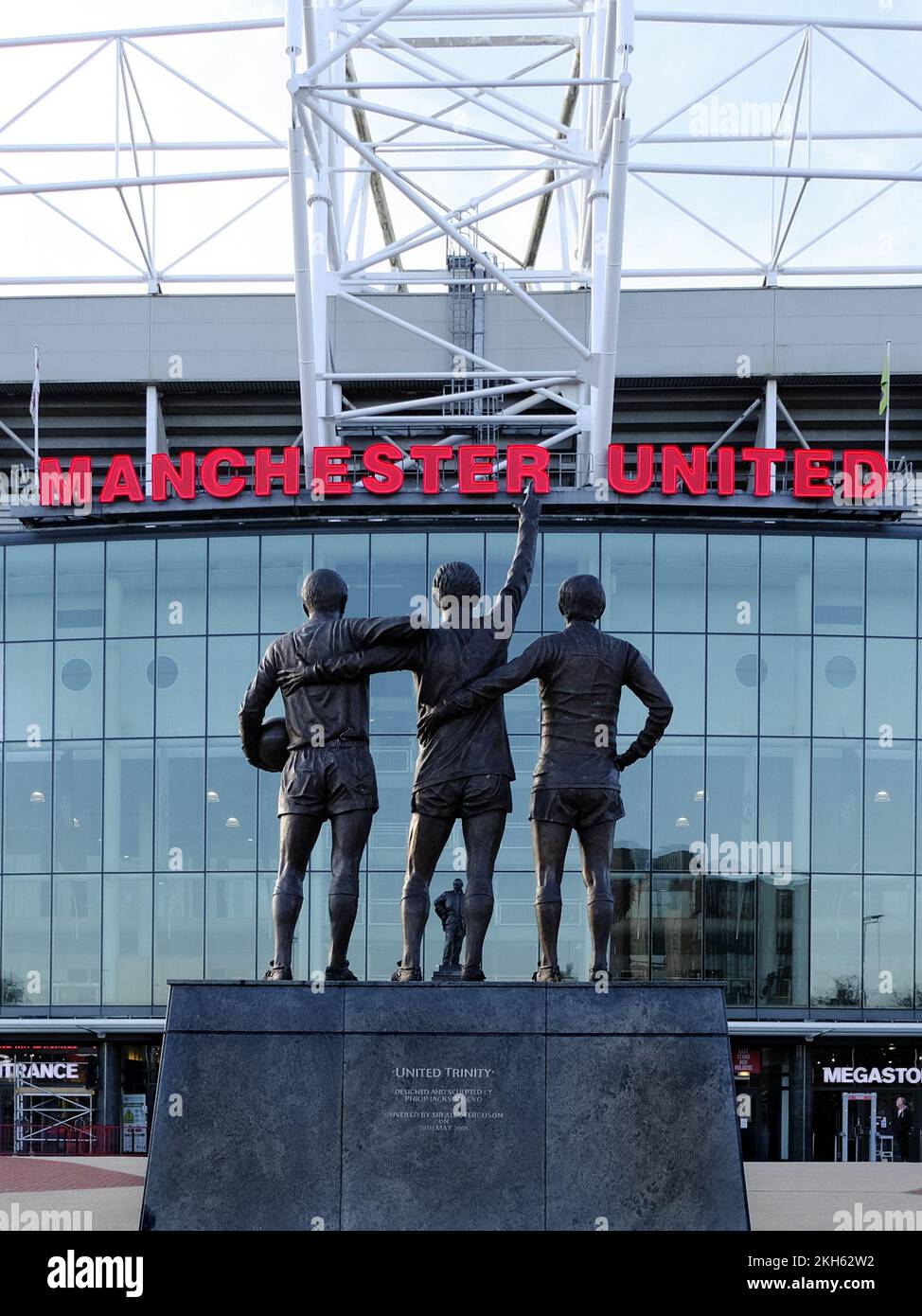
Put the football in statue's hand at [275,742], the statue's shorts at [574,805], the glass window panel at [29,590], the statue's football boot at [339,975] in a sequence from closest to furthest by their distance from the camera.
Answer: the statue's football boot at [339,975] < the statue's shorts at [574,805] < the football in statue's hand at [275,742] < the glass window panel at [29,590]

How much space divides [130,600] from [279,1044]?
2706cm

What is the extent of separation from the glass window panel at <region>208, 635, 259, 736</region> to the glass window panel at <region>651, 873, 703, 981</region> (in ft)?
32.3

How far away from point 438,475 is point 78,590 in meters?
8.43

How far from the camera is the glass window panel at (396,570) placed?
1569 inches

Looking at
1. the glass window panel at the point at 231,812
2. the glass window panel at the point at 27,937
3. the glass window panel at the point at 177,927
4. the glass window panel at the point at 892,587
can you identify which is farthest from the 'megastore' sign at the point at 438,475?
the glass window panel at the point at 27,937

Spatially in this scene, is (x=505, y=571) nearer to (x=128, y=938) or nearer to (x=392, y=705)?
(x=392, y=705)

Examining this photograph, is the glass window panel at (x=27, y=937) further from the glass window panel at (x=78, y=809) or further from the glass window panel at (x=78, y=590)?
the glass window panel at (x=78, y=590)

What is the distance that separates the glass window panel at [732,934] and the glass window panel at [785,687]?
3.40 metres

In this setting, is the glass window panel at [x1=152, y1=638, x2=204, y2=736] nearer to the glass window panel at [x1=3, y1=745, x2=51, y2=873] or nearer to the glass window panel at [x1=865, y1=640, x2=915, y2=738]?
the glass window panel at [x1=3, y1=745, x2=51, y2=873]

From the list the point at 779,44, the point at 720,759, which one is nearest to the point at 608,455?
the point at 720,759

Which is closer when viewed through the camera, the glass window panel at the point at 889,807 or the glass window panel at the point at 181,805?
the glass window panel at the point at 889,807

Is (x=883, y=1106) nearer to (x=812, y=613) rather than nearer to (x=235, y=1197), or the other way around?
(x=812, y=613)

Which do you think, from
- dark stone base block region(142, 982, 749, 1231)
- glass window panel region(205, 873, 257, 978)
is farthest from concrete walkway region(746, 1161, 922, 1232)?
glass window panel region(205, 873, 257, 978)

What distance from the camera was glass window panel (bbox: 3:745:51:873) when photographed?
39.7 m
